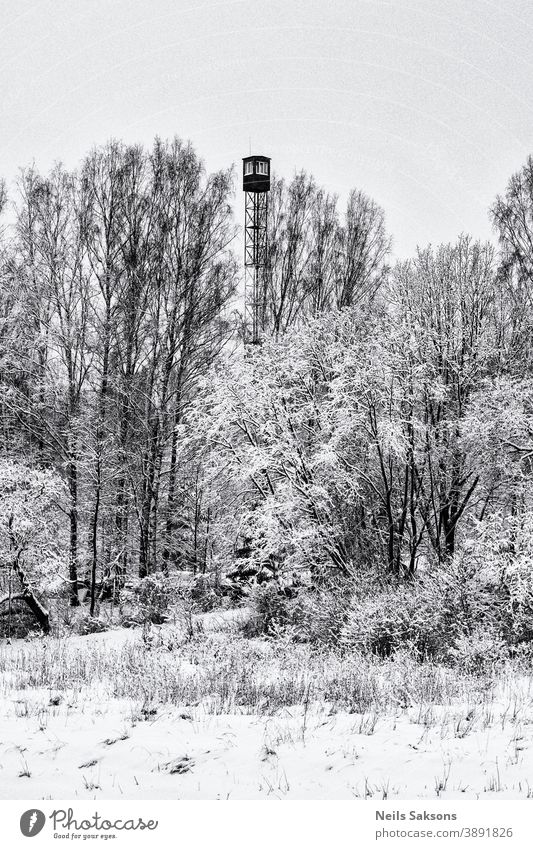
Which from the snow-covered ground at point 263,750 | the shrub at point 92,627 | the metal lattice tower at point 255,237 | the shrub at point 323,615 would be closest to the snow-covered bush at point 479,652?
the shrub at point 323,615

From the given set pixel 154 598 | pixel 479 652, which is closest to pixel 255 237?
pixel 154 598

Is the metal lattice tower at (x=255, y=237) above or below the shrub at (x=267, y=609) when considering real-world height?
above

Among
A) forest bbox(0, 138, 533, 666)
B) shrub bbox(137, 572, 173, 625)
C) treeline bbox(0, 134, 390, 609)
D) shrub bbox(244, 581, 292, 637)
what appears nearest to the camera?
forest bbox(0, 138, 533, 666)

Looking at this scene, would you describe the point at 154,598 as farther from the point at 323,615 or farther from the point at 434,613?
the point at 434,613

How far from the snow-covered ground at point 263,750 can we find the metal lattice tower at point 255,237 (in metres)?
16.1

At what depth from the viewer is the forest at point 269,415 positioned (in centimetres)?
1248

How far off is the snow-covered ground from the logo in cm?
11

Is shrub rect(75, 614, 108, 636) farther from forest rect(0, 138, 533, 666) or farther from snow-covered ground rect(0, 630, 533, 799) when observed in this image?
snow-covered ground rect(0, 630, 533, 799)

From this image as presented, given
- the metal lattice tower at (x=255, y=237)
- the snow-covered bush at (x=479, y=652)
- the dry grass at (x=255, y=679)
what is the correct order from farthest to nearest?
the metal lattice tower at (x=255, y=237), the snow-covered bush at (x=479, y=652), the dry grass at (x=255, y=679)

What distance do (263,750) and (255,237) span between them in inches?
770

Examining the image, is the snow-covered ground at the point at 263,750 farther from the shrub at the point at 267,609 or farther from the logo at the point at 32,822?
the shrub at the point at 267,609

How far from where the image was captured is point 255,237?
22703mm

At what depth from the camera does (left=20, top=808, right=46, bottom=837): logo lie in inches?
177

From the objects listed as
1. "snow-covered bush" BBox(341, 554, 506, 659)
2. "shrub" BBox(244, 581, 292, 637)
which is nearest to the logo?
"snow-covered bush" BBox(341, 554, 506, 659)
